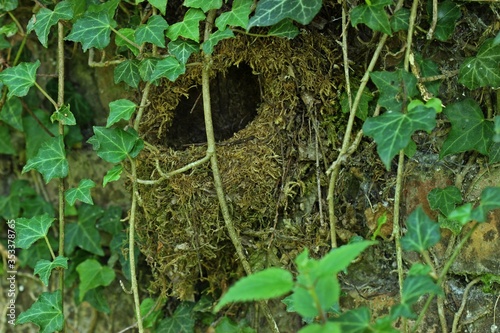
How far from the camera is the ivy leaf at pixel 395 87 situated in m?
1.57

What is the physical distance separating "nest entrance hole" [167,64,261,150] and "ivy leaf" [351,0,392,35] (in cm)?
53

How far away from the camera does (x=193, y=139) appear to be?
219cm

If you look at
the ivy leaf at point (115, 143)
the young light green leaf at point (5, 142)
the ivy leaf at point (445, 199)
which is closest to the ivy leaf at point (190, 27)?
the ivy leaf at point (115, 143)

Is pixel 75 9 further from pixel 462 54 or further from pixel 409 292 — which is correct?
pixel 409 292

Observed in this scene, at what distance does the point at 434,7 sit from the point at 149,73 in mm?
806

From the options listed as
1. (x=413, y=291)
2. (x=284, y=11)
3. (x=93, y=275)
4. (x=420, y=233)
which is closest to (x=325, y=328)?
(x=413, y=291)

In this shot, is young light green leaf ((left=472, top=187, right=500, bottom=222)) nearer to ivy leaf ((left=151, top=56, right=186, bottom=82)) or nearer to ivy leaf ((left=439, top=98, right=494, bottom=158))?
ivy leaf ((left=439, top=98, right=494, bottom=158))

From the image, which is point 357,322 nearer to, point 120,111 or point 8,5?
point 120,111

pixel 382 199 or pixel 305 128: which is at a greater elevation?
pixel 305 128

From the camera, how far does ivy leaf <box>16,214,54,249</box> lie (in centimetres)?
193

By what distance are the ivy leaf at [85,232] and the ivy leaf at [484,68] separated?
1393 mm

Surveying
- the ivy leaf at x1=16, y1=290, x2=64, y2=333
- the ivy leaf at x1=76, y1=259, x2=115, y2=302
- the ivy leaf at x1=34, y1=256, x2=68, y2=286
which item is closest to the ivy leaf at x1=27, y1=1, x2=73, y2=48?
the ivy leaf at x1=34, y1=256, x2=68, y2=286

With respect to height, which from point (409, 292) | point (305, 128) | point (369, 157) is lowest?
point (409, 292)

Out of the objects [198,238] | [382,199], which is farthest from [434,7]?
[198,238]
